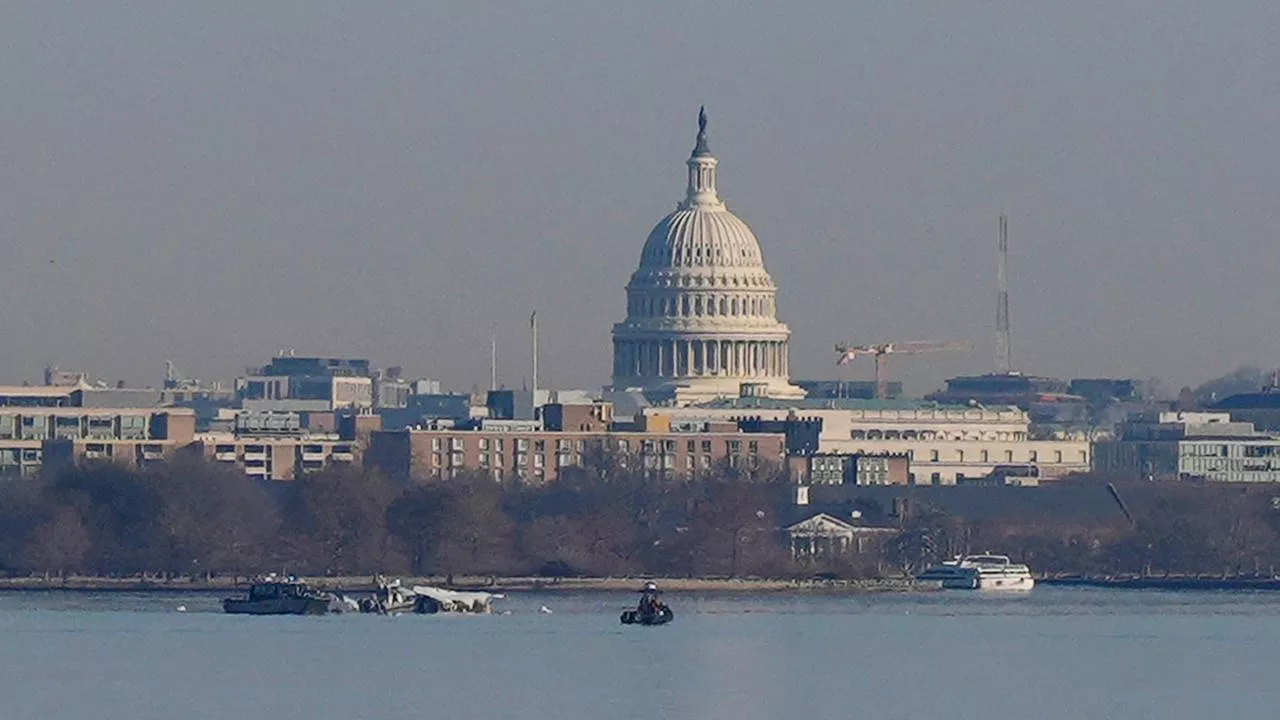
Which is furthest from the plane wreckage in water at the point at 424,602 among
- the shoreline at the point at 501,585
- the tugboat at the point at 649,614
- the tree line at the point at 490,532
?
the tree line at the point at 490,532

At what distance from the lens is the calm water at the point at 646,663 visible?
101 m

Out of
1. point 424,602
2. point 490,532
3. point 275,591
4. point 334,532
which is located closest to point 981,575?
point 490,532

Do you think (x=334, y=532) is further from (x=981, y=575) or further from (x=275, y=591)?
(x=275, y=591)

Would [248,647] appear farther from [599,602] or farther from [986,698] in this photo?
[599,602]

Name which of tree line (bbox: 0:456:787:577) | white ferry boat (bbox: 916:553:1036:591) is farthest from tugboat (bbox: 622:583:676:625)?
white ferry boat (bbox: 916:553:1036:591)

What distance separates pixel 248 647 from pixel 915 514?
67.5m

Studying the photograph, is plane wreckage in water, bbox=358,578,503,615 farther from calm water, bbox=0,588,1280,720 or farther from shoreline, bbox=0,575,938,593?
shoreline, bbox=0,575,938,593

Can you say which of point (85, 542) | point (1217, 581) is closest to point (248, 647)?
point (85, 542)

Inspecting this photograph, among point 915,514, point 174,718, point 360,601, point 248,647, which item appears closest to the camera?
point 174,718

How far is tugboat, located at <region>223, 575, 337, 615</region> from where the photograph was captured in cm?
14025

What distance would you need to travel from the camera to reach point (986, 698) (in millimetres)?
104438

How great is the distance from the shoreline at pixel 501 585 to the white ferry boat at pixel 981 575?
125 centimetres

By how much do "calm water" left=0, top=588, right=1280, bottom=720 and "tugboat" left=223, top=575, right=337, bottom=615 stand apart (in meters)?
1.53

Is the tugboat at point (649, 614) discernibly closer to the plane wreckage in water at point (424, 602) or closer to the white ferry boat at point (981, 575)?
the plane wreckage in water at point (424, 602)
